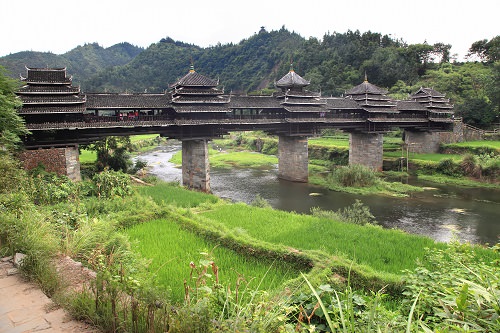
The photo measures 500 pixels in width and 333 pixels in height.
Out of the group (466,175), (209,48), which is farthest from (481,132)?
(209,48)

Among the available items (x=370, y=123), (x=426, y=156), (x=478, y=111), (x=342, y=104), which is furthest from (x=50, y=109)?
(x=478, y=111)

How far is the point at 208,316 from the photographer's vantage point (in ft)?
12.1

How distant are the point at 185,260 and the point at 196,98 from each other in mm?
19289

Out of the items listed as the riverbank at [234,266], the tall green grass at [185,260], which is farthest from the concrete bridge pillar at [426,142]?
the tall green grass at [185,260]

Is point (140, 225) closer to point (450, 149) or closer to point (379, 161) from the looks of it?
point (379, 161)

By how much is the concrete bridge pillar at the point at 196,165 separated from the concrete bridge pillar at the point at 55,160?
8.26 metres

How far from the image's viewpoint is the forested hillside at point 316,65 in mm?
50469

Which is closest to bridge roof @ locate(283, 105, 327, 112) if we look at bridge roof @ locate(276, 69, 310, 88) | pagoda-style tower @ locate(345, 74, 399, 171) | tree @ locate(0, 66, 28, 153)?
bridge roof @ locate(276, 69, 310, 88)

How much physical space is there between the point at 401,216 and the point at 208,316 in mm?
20754

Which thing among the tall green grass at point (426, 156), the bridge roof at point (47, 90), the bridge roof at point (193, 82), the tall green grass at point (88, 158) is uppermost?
the bridge roof at point (193, 82)

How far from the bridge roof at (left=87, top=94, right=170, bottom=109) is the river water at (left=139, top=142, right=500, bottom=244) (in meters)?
8.42

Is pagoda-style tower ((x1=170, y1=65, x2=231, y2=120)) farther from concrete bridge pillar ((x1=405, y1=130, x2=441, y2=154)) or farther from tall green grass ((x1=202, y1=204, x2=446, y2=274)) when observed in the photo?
concrete bridge pillar ((x1=405, y1=130, x2=441, y2=154))

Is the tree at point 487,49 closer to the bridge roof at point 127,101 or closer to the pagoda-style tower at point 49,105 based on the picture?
the bridge roof at point 127,101

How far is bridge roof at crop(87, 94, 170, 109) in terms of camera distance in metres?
22.7
